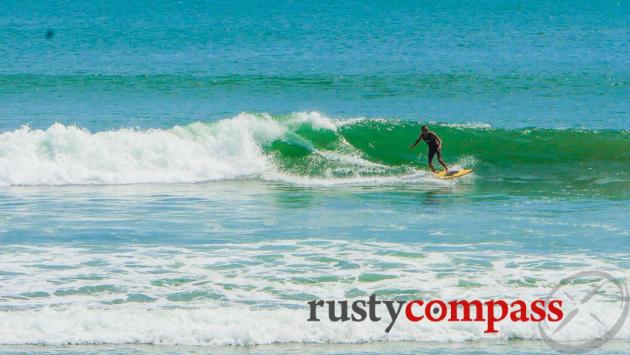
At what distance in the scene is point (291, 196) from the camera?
843 inches

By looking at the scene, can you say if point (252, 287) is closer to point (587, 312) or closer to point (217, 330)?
point (217, 330)

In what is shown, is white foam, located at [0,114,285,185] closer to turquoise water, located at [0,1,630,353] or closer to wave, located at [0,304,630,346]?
turquoise water, located at [0,1,630,353]

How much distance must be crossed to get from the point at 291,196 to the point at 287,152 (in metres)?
5.37

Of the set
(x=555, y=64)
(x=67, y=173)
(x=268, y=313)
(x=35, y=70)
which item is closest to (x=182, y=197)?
(x=67, y=173)

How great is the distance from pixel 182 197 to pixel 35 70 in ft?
101

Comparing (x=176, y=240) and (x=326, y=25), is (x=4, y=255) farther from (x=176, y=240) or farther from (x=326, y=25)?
(x=326, y=25)

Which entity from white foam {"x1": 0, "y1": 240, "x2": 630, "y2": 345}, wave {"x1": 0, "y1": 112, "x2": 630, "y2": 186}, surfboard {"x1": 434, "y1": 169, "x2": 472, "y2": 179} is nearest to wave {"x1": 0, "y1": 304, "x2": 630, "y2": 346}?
white foam {"x1": 0, "y1": 240, "x2": 630, "y2": 345}

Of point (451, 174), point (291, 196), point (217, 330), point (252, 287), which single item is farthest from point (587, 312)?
point (451, 174)

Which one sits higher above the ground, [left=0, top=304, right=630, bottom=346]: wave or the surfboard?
the surfboard

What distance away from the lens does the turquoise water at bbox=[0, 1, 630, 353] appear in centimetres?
1226

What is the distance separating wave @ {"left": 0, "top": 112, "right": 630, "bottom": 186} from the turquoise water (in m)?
0.08

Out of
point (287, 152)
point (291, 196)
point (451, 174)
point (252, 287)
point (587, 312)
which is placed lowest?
point (587, 312)

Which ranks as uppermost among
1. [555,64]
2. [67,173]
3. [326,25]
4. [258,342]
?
[326,25]

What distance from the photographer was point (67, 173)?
76.8 feet
